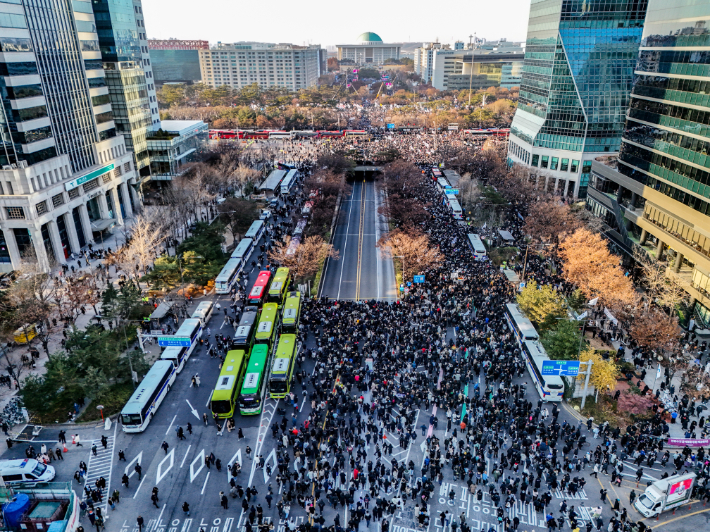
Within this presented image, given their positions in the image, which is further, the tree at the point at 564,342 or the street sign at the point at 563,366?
the tree at the point at 564,342

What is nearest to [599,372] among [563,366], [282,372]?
[563,366]

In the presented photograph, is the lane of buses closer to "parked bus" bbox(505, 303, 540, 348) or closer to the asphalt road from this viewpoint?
the asphalt road

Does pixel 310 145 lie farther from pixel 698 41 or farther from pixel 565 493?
pixel 565 493

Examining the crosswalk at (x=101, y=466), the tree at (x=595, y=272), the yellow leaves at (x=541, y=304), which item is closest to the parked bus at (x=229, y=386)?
the crosswalk at (x=101, y=466)

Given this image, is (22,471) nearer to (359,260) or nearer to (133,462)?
(133,462)

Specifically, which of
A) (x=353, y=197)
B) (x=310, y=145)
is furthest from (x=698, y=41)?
(x=310, y=145)

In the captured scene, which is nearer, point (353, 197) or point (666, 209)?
point (666, 209)

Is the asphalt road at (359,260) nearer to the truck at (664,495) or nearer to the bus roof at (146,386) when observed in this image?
the bus roof at (146,386)

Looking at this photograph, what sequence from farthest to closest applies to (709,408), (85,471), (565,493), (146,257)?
1. (146,257)
2. (709,408)
3. (85,471)
4. (565,493)
